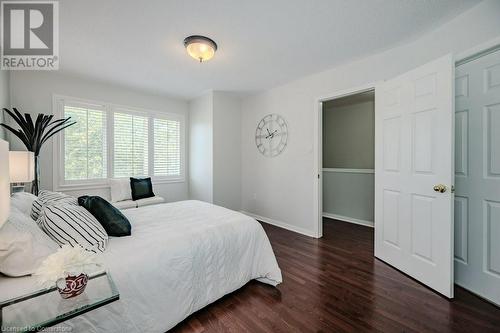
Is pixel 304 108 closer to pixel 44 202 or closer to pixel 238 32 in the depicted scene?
pixel 238 32

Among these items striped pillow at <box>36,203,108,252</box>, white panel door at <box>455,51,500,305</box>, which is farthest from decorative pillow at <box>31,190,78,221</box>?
white panel door at <box>455,51,500,305</box>

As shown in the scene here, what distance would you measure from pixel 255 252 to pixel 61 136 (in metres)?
3.53

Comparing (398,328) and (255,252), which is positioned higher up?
(255,252)

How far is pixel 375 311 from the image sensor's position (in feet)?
5.48

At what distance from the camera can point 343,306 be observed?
5.68 ft

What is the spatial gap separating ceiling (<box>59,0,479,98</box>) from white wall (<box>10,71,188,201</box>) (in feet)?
1.04

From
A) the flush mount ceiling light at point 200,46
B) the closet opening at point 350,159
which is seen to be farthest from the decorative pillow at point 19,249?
the closet opening at point 350,159

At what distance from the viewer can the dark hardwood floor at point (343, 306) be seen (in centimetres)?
153

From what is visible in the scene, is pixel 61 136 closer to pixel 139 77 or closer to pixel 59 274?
pixel 139 77

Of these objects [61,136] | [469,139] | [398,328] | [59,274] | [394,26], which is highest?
[394,26]

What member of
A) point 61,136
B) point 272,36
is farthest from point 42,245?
point 61,136

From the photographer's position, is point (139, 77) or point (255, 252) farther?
point (139, 77)

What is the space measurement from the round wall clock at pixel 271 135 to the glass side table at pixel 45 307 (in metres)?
3.22

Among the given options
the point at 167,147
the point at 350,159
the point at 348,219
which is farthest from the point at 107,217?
the point at 350,159
